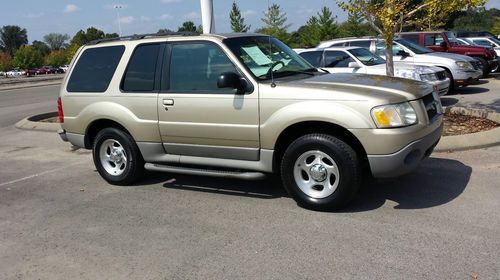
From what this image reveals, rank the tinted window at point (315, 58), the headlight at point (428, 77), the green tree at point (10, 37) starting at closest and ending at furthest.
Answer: the headlight at point (428, 77), the tinted window at point (315, 58), the green tree at point (10, 37)

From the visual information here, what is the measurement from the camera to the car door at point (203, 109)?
5.08 m

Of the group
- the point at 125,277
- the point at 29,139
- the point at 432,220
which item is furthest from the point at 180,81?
the point at 29,139

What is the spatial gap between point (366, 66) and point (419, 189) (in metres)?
6.23

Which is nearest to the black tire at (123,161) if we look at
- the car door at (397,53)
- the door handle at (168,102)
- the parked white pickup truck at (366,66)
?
the door handle at (168,102)

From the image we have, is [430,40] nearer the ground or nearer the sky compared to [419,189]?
nearer the sky

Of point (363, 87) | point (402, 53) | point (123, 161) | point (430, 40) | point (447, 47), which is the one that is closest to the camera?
point (363, 87)

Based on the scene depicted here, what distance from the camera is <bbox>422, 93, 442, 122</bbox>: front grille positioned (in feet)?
16.0

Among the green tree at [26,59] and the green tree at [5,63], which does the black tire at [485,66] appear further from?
the green tree at [5,63]

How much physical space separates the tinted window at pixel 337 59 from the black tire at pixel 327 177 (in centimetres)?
687

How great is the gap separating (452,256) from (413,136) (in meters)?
1.22

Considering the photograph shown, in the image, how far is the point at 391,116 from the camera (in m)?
4.42

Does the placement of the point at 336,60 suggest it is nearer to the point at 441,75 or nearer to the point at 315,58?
the point at 315,58

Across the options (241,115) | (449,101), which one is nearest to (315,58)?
(449,101)

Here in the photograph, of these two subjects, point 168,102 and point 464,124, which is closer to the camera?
point 168,102
